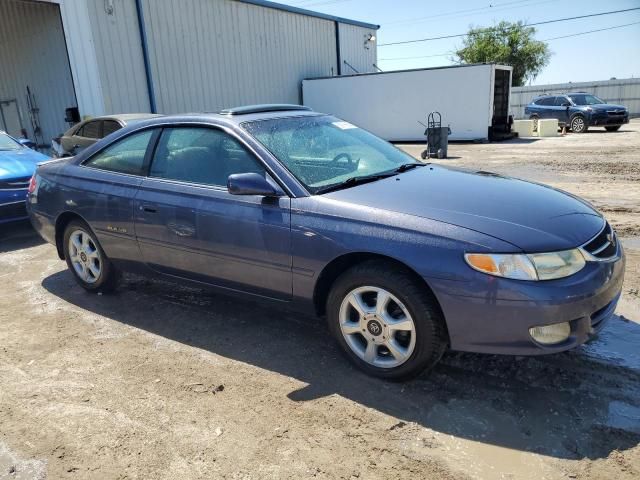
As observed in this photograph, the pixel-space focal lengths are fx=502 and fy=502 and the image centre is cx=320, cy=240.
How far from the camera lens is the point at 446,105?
1906 cm

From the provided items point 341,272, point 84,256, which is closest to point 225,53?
point 84,256

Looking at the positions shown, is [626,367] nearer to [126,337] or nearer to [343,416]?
[343,416]

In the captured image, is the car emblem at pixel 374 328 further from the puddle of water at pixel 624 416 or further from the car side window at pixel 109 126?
the car side window at pixel 109 126

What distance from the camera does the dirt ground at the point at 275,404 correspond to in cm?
236

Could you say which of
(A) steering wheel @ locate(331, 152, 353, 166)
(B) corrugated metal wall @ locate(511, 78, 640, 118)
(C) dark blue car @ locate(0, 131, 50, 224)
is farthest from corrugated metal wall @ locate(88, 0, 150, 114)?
(B) corrugated metal wall @ locate(511, 78, 640, 118)

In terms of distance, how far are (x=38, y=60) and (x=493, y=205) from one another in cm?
1472

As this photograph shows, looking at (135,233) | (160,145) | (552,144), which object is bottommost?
(552,144)

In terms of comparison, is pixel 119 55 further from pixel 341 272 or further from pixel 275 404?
pixel 275 404

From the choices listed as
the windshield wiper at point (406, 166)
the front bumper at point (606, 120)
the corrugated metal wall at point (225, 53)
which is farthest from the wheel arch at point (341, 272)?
the front bumper at point (606, 120)

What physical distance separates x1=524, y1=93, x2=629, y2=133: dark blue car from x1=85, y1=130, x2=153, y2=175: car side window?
21386 millimetres

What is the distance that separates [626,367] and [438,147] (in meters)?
12.1

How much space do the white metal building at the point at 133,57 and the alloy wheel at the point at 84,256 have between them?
9.03m

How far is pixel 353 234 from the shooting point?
285 cm

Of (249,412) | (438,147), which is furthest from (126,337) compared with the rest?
(438,147)
